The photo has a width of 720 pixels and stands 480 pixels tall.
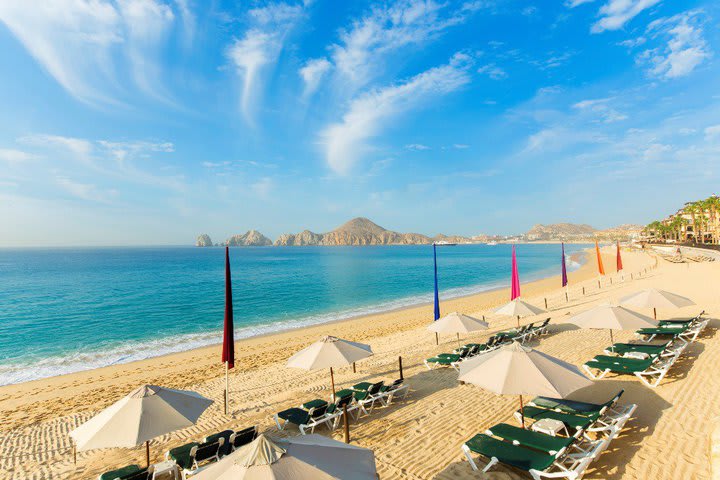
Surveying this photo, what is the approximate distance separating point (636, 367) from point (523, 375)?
4730mm

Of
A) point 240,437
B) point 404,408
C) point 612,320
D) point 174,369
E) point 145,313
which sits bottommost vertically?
point 174,369

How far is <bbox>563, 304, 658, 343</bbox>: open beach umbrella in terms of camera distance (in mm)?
9695

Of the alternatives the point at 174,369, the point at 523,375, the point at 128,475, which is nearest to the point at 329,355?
the point at 128,475

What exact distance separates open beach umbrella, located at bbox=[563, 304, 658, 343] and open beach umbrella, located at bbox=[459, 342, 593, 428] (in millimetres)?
4536

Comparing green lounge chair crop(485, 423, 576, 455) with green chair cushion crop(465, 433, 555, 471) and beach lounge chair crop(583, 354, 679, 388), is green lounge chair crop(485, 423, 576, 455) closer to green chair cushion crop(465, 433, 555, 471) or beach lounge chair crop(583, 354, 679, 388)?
green chair cushion crop(465, 433, 555, 471)

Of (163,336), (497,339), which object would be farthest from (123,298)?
(497,339)

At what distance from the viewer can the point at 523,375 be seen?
572cm

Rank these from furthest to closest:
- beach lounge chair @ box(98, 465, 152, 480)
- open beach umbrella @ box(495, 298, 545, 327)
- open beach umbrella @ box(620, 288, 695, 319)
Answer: open beach umbrella @ box(495, 298, 545, 327) → open beach umbrella @ box(620, 288, 695, 319) → beach lounge chair @ box(98, 465, 152, 480)

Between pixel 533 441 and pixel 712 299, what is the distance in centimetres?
1960

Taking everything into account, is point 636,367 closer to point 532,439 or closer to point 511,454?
point 532,439

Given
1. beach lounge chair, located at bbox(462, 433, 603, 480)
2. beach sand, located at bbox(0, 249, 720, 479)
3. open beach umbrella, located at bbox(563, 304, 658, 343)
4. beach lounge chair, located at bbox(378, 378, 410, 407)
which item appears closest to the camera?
beach lounge chair, located at bbox(462, 433, 603, 480)

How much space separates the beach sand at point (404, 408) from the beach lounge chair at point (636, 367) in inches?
9.6

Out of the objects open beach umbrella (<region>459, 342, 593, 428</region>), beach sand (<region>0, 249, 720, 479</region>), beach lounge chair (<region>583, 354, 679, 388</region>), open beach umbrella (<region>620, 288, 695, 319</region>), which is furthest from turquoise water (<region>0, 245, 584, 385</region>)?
open beach umbrella (<region>620, 288, 695, 319</region>)

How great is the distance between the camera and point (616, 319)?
32.3ft
